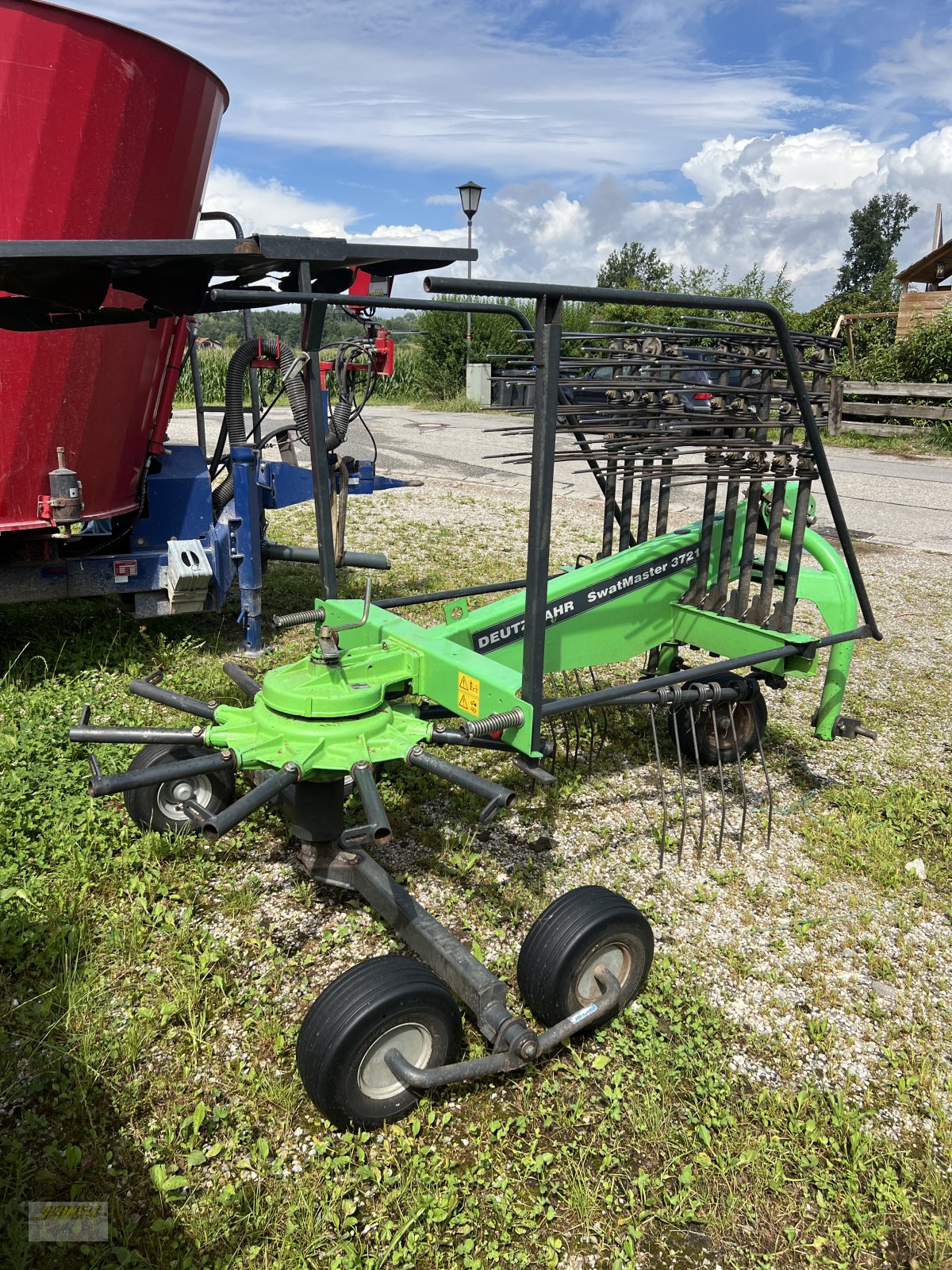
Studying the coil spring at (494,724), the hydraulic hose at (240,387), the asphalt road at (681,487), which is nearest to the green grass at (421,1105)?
the coil spring at (494,724)

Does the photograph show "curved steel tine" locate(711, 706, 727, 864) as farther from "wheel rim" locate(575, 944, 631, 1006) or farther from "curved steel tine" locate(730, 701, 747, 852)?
"wheel rim" locate(575, 944, 631, 1006)

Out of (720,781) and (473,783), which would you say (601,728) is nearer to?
(720,781)

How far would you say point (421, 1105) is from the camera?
7.40ft

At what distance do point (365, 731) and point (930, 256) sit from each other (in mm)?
22754

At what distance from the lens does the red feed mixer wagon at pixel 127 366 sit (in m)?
3.46

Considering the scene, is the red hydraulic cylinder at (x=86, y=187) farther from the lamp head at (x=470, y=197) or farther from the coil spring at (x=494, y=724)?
the lamp head at (x=470, y=197)

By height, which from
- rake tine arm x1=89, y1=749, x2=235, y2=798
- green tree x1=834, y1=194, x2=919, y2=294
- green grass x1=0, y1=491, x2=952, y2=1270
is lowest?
green grass x1=0, y1=491, x2=952, y2=1270

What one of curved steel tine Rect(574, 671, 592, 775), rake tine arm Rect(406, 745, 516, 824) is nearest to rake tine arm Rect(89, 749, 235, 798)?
rake tine arm Rect(406, 745, 516, 824)

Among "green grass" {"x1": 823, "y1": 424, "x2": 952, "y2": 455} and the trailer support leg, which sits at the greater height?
"green grass" {"x1": 823, "y1": 424, "x2": 952, "y2": 455}

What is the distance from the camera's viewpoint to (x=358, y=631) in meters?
3.00

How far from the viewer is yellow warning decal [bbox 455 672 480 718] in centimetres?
262

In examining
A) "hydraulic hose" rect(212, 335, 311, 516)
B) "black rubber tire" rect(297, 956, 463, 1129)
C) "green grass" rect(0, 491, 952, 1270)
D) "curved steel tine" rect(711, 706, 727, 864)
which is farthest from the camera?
"hydraulic hose" rect(212, 335, 311, 516)

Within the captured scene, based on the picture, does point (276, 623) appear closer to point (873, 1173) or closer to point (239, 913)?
point (239, 913)

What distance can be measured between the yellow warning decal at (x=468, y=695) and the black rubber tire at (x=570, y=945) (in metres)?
0.60
